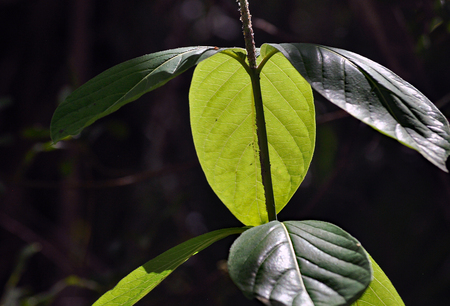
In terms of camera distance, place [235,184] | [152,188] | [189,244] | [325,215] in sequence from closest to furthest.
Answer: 1. [189,244]
2. [235,184]
3. [325,215]
4. [152,188]

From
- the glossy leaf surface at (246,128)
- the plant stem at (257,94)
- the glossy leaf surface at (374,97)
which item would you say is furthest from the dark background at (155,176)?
the glossy leaf surface at (374,97)

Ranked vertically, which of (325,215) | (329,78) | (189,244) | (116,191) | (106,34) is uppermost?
(106,34)

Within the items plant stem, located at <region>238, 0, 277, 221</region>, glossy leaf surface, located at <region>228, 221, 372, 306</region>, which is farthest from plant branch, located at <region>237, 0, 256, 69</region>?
glossy leaf surface, located at <region>228, 221, 372, 306</region>

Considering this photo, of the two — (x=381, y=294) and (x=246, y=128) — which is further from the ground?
(x=246, y=128)

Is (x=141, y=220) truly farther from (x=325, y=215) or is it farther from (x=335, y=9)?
(x=335, y=9)

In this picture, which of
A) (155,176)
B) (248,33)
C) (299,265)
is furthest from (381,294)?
(155,176)

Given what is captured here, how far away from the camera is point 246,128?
576 mm

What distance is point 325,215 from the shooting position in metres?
2.06

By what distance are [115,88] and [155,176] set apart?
4.78ft

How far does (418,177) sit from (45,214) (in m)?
2.07

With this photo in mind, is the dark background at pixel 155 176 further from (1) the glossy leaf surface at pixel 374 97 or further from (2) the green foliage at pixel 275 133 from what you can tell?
(1) the glossy leaf surface at pixel 374 97

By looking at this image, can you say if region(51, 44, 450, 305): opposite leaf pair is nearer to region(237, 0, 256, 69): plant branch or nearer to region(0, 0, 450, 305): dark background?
region(237, 0, 256, 69): plant branch

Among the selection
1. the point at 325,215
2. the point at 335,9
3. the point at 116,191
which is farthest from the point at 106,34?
the point at 325,215

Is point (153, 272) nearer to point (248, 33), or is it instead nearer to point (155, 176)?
point (248, 33)
